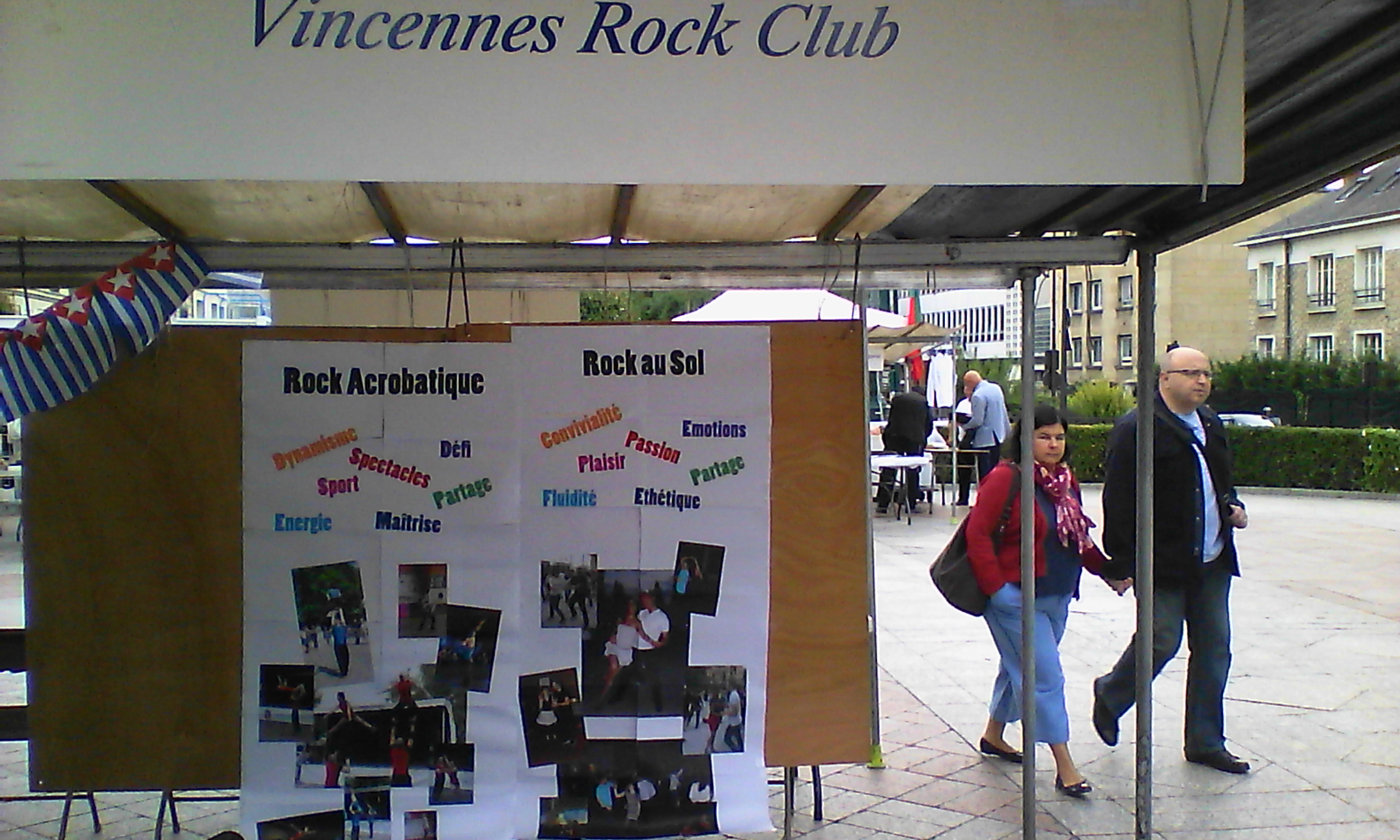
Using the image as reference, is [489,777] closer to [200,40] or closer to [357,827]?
[357,827]

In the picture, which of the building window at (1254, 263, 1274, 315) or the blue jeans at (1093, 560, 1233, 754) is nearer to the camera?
the blue jeans at (1093, 560, 1233, 754)

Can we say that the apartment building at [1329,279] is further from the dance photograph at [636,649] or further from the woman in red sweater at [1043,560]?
the dance photograph at [636,649]

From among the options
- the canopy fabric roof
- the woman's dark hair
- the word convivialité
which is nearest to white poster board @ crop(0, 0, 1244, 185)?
the word convivialité

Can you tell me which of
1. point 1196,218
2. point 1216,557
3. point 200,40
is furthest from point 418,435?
point 1216,557

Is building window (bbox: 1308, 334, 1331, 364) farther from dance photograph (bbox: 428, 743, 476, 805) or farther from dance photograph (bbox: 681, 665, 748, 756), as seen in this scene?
dance photograph (bbox: 428, 743, 476, 805)

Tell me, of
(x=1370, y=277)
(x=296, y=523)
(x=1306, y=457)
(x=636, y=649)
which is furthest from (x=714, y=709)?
(x=1370, y=277)

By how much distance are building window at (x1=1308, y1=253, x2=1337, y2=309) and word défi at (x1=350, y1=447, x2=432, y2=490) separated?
4858 cm

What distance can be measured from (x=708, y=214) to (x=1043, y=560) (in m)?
2.20

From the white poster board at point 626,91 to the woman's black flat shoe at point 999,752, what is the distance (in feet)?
11.8

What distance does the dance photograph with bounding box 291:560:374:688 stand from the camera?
12.0ft

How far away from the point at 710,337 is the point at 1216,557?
2.78m

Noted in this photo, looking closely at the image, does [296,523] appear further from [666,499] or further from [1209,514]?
[1209,514]

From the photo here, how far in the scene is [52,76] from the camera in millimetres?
2346

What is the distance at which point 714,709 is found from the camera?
3.73 m
